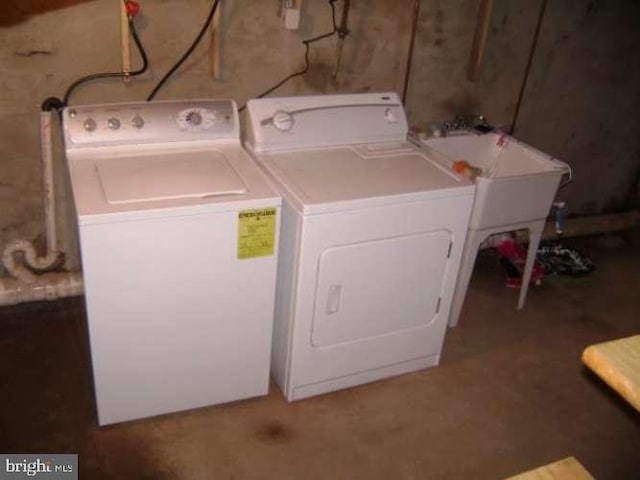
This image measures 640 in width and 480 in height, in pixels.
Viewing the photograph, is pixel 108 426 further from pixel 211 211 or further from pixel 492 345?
pixel 492 345

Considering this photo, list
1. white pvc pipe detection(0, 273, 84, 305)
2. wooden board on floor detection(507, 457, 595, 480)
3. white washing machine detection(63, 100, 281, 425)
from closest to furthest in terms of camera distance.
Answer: wooden board on floor detection(507, 457, 595, 480)
white washing machine detection(63, 100, 281, 425)
white pvc pipe detection(0, 273, 84, 305)

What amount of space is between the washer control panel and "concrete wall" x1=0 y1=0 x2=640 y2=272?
296 millimetres

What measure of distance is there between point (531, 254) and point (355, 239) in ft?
3.98

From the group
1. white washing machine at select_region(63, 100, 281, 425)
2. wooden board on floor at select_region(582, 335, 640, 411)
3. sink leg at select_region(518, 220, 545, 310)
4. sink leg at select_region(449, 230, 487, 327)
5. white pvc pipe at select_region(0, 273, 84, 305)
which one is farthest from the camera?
sink leg at select_region(518, 220, 545, 310)

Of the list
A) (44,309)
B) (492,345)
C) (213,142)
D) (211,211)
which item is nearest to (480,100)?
(492,345)

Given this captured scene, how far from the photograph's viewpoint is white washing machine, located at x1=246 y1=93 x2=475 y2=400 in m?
2.10

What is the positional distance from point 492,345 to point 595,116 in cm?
167

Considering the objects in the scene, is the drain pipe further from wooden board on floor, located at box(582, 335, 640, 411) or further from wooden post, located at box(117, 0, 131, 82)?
wooden board on floor, located at box(582, 335, 640, 411)

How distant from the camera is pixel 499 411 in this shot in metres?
2.45

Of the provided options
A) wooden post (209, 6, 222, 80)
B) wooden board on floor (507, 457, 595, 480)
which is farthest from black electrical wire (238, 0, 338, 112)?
wooden board on floor (507, 457, 595, 480)

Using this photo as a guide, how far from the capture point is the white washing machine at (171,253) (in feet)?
6.20

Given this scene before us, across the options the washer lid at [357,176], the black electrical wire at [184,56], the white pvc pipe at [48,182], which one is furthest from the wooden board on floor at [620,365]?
the white pvc pipe at [48,182]

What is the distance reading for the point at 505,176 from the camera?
8.50ft
